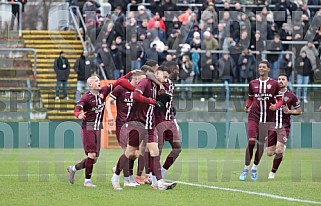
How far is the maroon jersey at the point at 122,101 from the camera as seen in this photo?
1562cm

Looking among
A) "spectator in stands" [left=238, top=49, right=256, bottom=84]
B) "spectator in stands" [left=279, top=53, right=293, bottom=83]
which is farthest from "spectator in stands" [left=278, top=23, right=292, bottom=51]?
"spectator in stands" [left=238, top=49, right=256, bottom=84]

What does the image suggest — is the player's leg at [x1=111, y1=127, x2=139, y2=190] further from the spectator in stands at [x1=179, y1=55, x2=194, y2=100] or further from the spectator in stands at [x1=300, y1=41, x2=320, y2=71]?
the spectator in stands at [x1=300, y1=41, x2=320, y2=71]

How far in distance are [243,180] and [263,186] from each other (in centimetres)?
137

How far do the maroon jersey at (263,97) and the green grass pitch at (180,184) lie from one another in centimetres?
122

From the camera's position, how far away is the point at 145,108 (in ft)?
47.2

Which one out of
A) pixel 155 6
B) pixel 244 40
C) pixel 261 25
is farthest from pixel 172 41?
pixel 261 25

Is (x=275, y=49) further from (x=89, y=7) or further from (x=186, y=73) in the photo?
(x=89, y=7)

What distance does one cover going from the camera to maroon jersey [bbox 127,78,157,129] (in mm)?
14188

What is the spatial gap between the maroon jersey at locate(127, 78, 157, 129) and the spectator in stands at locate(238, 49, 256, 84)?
1292 cm

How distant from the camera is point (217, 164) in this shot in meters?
20.4

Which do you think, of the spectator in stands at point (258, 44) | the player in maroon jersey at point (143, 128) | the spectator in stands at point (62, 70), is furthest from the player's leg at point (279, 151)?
the spectator in stands at point (62, 70)

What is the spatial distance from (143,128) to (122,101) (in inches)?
59.4

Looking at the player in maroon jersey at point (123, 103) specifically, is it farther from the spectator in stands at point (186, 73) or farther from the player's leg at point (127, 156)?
the spectator in stands at point (186, 73)

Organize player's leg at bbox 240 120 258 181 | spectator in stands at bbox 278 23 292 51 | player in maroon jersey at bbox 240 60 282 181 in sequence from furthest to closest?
spectator in stands at bbox 278 23 292 51, player in maroon jersey at bbox 240 60 282 181, player's leg at bbox 240 120 258 181
